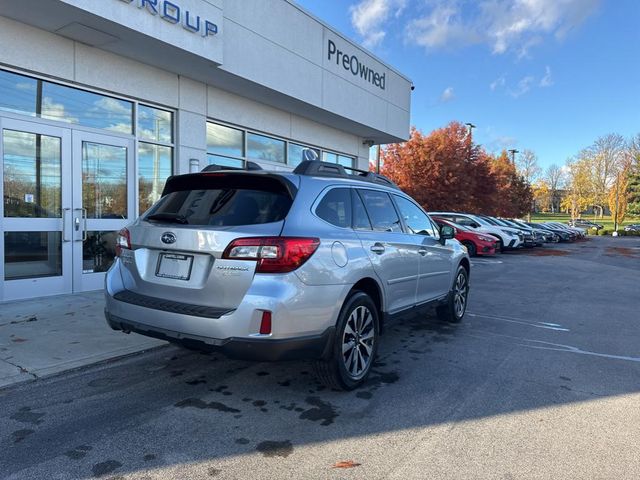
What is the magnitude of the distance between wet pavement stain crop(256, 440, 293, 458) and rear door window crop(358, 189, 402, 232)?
2190 mm

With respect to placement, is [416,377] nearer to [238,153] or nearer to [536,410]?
[536,410]

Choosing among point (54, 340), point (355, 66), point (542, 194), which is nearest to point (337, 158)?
point (355, 66)

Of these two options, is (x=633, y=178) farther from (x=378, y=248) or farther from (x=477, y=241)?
(x=378, y=248)

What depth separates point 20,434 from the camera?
3.19m

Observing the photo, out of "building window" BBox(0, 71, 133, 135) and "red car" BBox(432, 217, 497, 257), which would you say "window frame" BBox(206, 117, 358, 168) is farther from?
"red car" BBox(432, 217, 497, 257)

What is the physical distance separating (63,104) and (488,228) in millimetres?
18628

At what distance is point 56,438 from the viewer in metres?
3.14

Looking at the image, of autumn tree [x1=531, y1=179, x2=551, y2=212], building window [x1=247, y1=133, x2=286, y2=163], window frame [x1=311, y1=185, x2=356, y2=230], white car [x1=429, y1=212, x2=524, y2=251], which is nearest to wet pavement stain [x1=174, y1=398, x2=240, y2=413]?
window frame [x1=311, y1=185, x2=356, y2=230]

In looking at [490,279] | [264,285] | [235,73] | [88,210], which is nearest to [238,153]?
[235,73]

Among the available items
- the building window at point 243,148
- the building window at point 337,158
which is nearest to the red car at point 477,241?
the building window at point 337,158

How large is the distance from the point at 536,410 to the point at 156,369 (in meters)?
3.37

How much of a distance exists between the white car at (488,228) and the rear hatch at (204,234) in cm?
1802

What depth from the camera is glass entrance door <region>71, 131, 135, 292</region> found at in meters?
7.69

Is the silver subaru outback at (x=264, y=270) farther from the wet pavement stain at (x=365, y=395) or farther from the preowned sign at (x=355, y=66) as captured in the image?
the preowned sign at (x=355, y=66)
